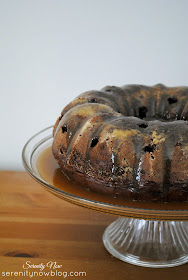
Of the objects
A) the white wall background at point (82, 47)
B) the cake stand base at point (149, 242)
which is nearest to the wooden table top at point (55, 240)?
the cake stand base at point (149, 242)

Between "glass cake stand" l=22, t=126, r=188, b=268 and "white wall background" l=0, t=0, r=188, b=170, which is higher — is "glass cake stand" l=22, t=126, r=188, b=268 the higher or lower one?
the lower one

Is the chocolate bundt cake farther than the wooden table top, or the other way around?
the wooden table top

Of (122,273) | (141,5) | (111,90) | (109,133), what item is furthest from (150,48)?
(122,273)

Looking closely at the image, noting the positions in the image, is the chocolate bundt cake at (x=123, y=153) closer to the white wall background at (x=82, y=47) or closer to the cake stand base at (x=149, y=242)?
the cake stand base at (x=149, y=242)

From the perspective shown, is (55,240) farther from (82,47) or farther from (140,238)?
(82,47)

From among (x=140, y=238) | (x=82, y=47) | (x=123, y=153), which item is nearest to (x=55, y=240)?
(x=140, y=238)

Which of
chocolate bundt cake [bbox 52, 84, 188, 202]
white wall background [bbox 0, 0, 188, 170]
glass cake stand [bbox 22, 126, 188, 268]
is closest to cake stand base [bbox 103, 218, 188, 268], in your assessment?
glass cake stand [bbox 22, 126, 188, 268]

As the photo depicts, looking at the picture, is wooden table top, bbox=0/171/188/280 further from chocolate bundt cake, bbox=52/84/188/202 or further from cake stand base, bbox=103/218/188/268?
chocolate bundt cake, bbox=52/84/188/202
